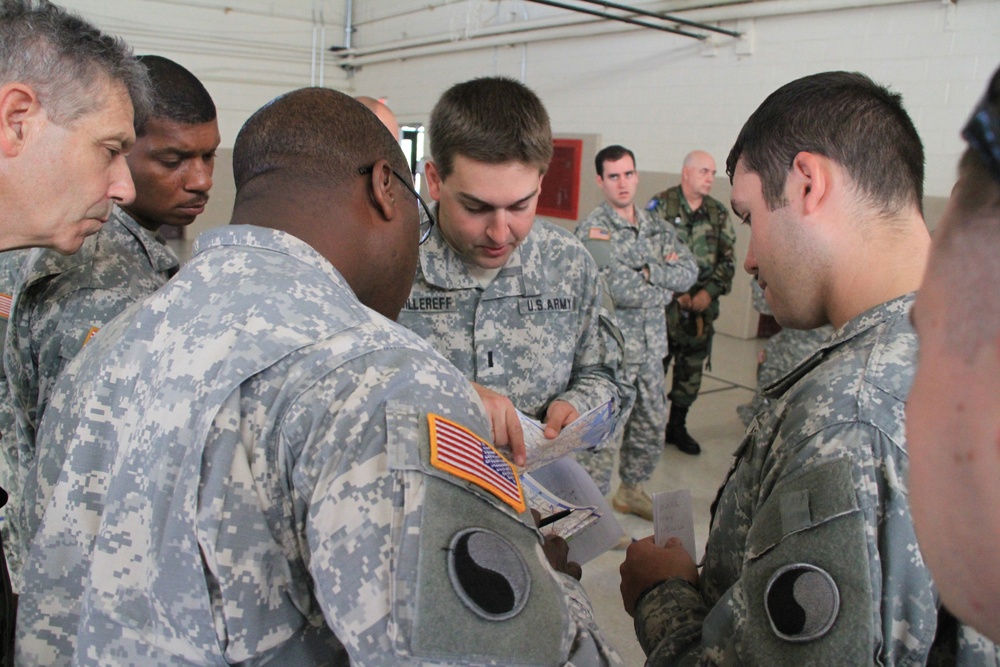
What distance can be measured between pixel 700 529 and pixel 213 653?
3.26 metres

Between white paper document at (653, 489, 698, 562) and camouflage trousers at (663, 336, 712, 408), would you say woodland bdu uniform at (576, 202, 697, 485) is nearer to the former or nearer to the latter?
camouflage trousers at (663, 336, 712, 408)

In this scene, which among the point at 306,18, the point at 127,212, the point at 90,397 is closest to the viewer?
the point at 90,397

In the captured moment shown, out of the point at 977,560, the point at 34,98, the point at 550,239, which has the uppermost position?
the point at 34,98

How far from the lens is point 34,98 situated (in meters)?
1.18

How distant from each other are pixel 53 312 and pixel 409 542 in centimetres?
127

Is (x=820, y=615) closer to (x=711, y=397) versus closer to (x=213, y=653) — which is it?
(x=213, y=653)

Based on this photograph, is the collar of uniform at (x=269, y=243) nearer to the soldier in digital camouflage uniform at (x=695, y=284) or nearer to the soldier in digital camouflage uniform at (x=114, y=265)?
the soldier in digital camouflage uniform at (x=114, y=265)

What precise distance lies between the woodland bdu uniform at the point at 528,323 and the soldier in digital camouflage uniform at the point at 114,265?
2.26 feet

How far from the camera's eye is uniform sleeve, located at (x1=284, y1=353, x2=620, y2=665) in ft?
2.38

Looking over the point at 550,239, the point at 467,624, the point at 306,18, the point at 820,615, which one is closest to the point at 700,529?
the point at 550,239

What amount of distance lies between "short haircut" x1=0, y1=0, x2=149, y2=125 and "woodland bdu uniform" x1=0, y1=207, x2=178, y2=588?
50cm

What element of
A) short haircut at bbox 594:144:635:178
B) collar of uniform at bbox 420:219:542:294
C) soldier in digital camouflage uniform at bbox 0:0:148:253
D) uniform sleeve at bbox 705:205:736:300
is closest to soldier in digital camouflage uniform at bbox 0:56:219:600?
soldier in digital camouflage uniform at bbox 0:0:148:253

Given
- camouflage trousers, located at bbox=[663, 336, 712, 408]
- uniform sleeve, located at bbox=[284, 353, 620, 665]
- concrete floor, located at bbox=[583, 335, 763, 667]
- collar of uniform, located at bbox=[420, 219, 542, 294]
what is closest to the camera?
uniform sleeve, located at bbox=[284, 353, 620, 665]

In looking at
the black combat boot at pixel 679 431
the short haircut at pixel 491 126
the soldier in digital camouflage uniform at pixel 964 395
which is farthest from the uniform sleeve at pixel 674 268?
the soldier in digital camouflage uniform at pixel 964 395
